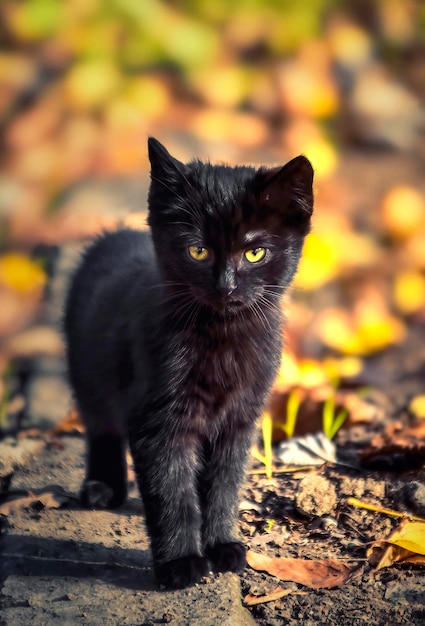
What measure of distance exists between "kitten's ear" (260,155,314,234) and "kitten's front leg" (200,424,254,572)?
49 cm

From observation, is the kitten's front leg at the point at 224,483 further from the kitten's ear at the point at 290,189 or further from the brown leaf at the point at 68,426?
the brown leaf at the point at 68,426

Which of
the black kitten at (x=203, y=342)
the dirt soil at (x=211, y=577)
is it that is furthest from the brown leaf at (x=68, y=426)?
the black kitten at (x=203, y=342)

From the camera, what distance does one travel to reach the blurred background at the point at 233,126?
3.27 metres

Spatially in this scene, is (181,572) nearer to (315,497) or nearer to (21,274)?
(315,497)

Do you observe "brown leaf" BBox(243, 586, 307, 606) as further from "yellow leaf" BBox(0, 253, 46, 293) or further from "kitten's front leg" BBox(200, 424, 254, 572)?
"yellow leaf" BBox(0, 253, 46, 293)

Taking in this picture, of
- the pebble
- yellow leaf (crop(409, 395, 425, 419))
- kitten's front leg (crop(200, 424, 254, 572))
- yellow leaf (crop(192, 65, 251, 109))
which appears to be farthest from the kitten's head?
yellow leaf (crop(192, 65, 251, 109))

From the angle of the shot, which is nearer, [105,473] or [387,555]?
[387,555]

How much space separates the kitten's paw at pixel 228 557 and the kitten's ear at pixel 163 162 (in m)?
0.80

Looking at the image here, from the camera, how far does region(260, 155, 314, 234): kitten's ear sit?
1787 millimetres

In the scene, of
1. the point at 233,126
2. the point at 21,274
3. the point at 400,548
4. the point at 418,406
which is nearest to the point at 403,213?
the point at 233,126

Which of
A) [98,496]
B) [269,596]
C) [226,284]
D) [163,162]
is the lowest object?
[269,596]

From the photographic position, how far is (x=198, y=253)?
5.95 ft

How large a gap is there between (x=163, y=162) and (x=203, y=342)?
39 centimetres

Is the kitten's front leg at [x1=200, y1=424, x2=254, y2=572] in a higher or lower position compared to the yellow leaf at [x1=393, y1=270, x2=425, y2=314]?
lower
